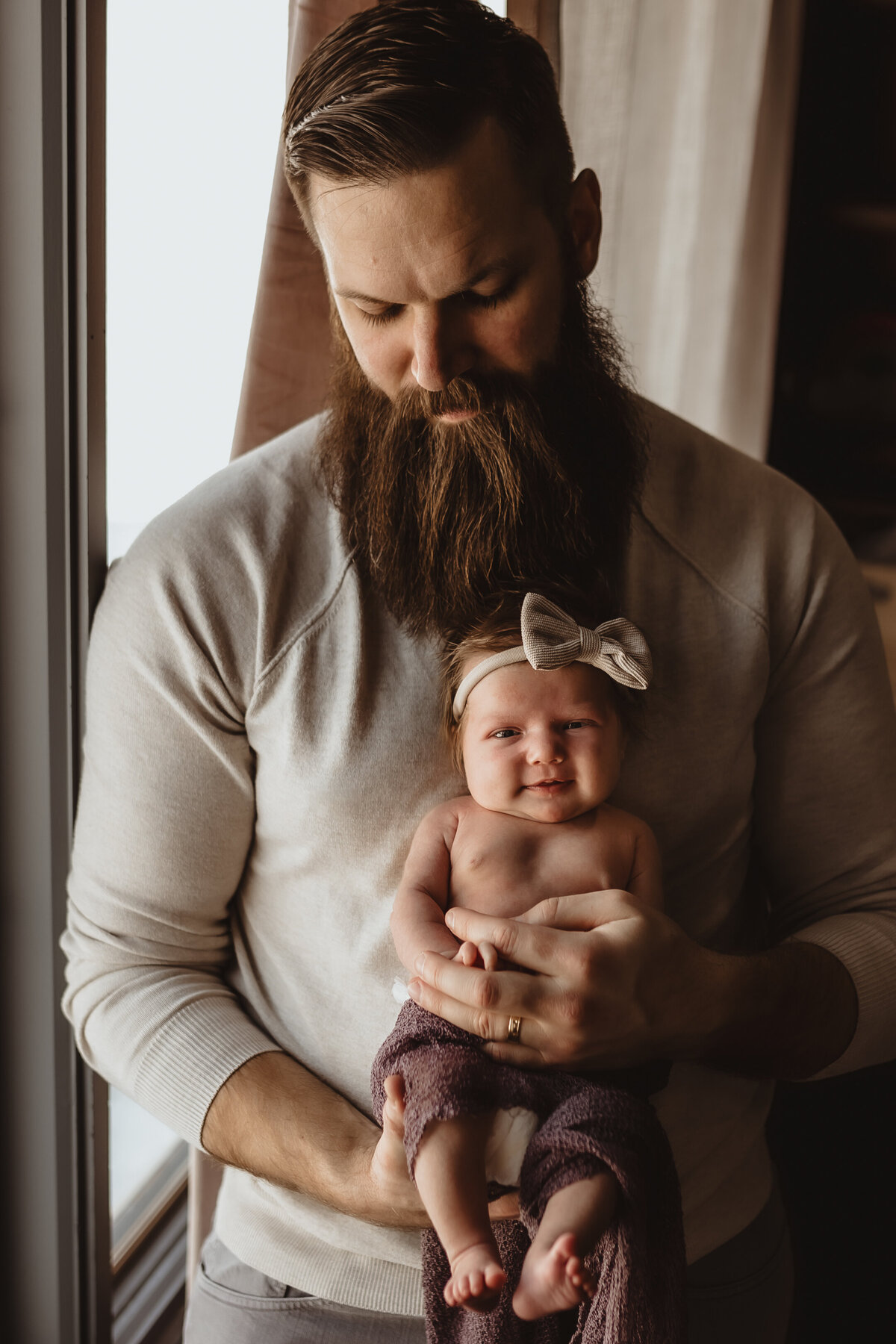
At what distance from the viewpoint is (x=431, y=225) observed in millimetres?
1153

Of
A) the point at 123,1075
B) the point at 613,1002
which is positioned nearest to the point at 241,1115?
the point at 123,1075

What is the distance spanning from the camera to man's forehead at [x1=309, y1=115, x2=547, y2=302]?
1.15 m

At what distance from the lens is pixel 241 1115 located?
1.24 meters

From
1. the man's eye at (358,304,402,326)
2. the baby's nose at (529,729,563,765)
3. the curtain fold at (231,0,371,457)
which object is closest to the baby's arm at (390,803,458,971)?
the baby's nose at (529,729,563,765)

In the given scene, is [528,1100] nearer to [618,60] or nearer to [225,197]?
[225,197]

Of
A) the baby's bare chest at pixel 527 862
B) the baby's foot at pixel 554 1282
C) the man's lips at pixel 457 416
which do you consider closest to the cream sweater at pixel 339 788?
the baby's bare chest at pixel 527 862

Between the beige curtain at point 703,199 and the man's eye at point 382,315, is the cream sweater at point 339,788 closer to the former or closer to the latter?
the man's eye at point 382,315

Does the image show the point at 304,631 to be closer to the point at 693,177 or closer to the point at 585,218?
the point at 585,218

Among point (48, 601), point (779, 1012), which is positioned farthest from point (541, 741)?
point (48, 601)

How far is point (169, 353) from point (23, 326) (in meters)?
0.58

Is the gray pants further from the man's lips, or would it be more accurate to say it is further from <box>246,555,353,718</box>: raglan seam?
the man's lips

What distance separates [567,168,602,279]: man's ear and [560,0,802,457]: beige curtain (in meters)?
0.86

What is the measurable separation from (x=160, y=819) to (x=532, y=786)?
462 mm

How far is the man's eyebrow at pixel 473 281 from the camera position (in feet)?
3.92
